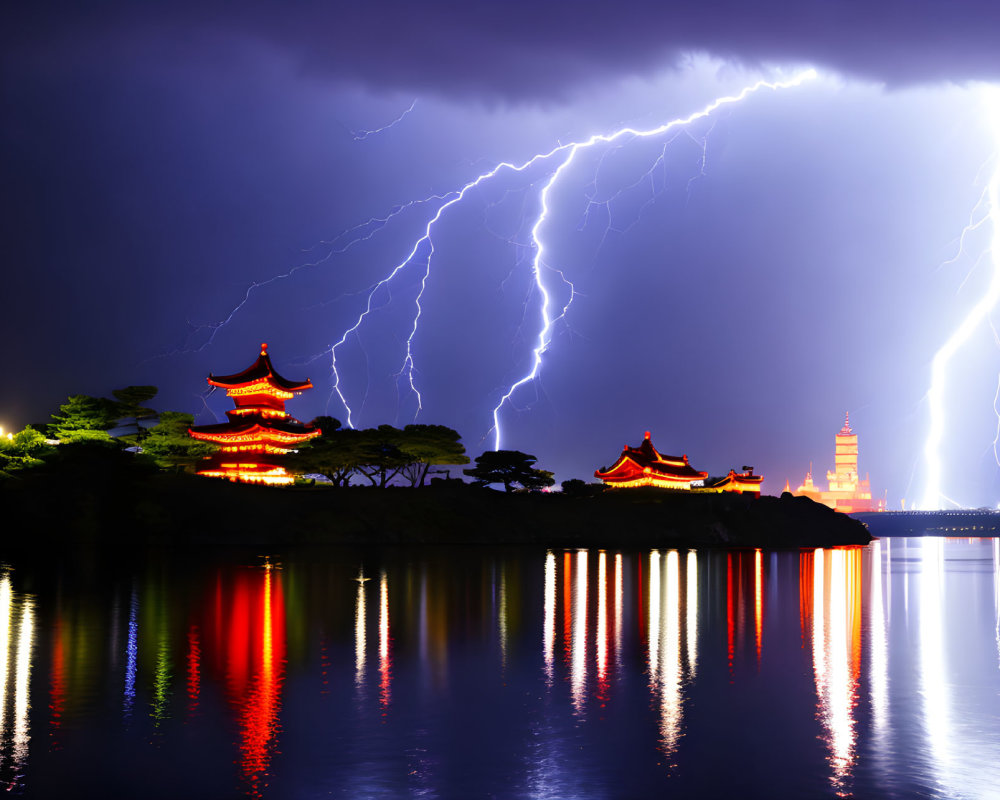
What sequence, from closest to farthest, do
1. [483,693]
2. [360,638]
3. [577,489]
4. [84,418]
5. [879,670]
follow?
1. [483,693]
2. [879,670]
3. [360,638]
4. [84,418]
5. [577,489]

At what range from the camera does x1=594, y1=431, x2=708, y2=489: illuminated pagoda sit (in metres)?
87.1

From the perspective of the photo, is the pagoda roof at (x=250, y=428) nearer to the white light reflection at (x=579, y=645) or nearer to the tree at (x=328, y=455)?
the tree at (x=328, y=455)

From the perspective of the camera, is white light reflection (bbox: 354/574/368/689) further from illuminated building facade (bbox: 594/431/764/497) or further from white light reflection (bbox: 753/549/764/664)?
illuminated building facade (bbox: 594/431/764/497)

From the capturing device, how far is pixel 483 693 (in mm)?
14812

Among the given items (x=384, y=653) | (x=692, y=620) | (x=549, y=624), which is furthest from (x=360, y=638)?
(x=692, y=620)

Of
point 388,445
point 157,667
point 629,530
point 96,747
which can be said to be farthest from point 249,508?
point 96,747

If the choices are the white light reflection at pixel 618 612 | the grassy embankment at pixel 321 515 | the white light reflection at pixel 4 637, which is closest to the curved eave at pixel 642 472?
the grassy embankment at pixel 321 515

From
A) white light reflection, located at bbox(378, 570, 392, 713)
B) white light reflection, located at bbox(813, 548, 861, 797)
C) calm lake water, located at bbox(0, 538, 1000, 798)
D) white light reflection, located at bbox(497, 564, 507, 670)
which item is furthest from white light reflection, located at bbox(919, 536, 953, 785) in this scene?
white light reflection, located at bbox(378, 570, 392, 713)

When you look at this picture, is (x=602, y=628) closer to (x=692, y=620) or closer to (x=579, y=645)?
(x=579, y=645)

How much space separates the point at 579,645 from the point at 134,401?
56.1 m

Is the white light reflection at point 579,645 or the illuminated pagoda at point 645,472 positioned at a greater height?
the illuminated pagoda at point 645,472

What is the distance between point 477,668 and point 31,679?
278 inches

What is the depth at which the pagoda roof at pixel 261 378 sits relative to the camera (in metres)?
70.0

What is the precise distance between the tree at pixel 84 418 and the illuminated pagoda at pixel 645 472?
43440mm
